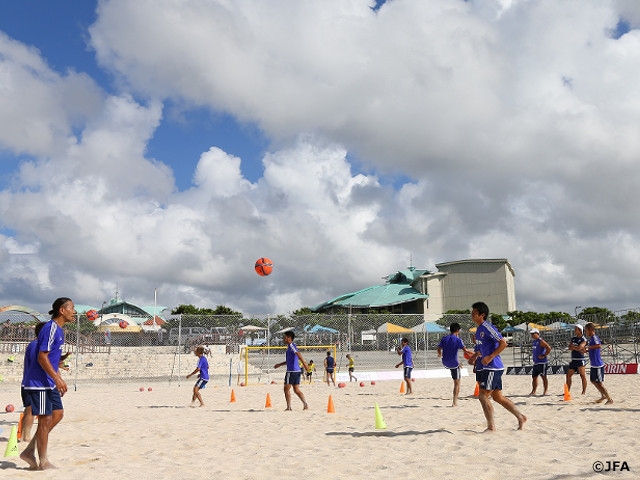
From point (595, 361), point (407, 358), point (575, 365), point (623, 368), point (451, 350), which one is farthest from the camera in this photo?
point (623, 368)

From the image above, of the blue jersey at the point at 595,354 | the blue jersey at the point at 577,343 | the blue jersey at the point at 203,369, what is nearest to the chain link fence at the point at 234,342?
the blue jersey at the point at 203,369

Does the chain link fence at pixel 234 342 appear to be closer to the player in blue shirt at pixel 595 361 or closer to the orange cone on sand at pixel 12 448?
the player in blue shirt at pixel 595 361

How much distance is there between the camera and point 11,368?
24469 millimetres

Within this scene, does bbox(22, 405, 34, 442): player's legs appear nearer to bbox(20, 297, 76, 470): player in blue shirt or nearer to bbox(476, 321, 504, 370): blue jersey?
bbox(20, 297, 76, 470): player in blue shirt

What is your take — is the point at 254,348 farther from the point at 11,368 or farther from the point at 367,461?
the point at 367,461

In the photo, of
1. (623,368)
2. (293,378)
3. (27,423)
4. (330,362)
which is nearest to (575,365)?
(293,378)

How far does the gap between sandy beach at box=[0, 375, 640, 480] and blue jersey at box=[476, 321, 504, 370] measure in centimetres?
94

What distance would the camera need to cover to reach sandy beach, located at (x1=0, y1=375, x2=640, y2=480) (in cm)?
621

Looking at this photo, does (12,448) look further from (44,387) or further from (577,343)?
(577,343)

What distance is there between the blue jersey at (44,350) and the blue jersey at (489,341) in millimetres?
5465

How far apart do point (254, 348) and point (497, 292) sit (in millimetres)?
72165

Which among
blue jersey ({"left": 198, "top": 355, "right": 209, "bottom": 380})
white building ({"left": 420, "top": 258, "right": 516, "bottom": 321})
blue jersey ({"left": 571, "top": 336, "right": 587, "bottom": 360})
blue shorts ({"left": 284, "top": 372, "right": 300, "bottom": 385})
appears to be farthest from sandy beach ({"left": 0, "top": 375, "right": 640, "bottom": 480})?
white building ({"left": 420, "top": 258, "right": 516, "bottom": 321})

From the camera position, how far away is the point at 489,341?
26.7 ft

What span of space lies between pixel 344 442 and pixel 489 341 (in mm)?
2477
